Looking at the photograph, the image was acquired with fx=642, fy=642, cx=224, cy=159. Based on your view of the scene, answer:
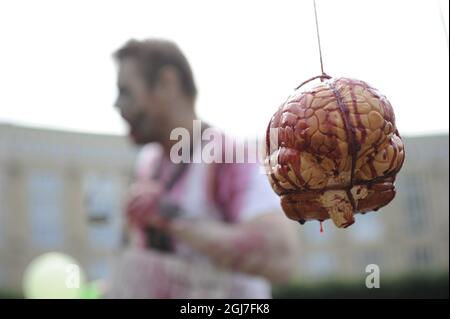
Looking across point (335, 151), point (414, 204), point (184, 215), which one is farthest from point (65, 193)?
point (335, 151)

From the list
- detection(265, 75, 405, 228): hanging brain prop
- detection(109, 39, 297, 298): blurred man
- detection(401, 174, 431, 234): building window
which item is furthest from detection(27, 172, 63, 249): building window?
detection(265, 75, 405, 228): hanging brain prop

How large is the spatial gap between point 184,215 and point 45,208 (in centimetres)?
832

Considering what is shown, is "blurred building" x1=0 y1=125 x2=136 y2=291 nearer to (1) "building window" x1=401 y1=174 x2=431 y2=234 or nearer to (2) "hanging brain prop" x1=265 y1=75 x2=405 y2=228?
(1) "building window" x1=401 y1=174 x2=431 y2=234

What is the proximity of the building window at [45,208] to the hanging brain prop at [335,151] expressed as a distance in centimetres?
895

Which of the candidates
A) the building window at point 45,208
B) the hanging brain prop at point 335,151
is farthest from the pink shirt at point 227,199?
the building window at point 45,208

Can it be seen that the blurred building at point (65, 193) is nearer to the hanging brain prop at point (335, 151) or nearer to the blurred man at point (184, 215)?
the blurred man at point (184, 215)

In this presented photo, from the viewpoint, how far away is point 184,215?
1403 millimetres

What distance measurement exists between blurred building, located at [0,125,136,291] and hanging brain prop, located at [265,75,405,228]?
8378 millimetres

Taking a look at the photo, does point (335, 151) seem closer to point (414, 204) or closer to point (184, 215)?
point (184, 215)

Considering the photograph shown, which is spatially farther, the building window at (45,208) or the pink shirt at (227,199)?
the building window at (45,208)

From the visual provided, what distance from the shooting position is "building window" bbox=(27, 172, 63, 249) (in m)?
9.19

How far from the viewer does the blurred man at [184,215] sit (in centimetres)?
137
